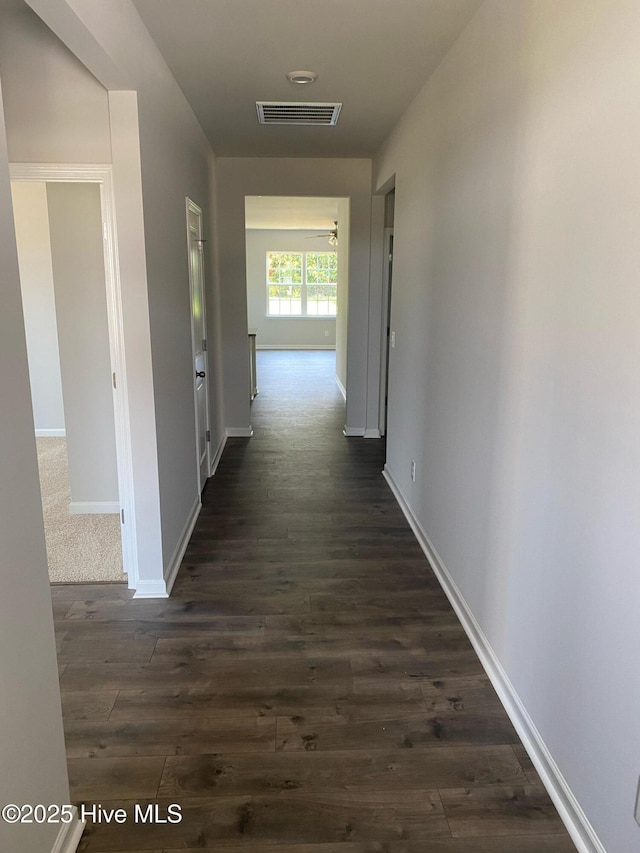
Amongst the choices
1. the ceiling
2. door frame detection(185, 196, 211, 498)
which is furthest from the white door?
the ceiling

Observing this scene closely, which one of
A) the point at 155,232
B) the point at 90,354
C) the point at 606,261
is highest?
the point at 155,232

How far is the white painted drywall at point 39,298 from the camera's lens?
518 cm

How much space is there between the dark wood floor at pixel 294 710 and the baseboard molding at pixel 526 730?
33 mm

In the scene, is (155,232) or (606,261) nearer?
(606,261)

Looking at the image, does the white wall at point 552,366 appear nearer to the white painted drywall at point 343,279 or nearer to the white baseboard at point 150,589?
the white baseboard at point 150,589

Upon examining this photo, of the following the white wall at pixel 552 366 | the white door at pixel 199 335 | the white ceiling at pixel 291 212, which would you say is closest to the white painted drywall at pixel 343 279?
the white ceiling at pixel 291 212

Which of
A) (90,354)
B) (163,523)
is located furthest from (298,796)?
(90,354)

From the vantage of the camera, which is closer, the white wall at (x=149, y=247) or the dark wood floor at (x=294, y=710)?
the dark wood floor at (x=294, y=710)

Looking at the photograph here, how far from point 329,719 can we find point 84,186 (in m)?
3.34

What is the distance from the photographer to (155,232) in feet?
9.12

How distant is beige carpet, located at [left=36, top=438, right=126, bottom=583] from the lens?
3109 mm

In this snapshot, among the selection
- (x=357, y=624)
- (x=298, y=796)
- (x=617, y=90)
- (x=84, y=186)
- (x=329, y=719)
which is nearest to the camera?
(x=617, y=90)

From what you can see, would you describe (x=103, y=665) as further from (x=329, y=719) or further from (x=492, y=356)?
(x=492, y=356)

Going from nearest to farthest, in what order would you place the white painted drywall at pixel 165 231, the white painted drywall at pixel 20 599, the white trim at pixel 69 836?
the white painted drywall at pixel 20 599 < the white trim at pixel 69 836 < the white painted drywall at pixel 165 231
